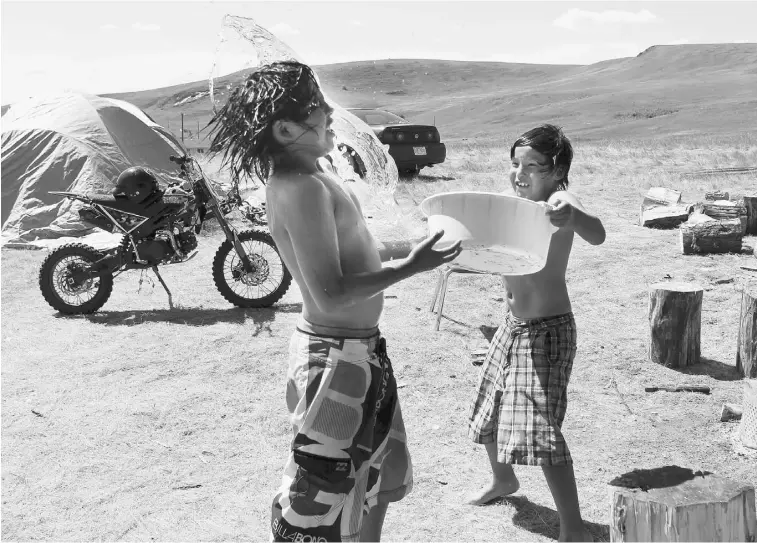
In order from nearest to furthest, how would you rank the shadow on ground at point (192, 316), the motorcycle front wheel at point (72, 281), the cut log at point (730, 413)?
1. the cut log at point (730, 413)
2. the shadow on ground at point (192, 316)
3. the motorcycle front wheel at point (72, 281)

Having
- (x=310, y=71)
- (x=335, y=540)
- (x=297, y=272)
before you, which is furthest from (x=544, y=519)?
(x=310, y=71)

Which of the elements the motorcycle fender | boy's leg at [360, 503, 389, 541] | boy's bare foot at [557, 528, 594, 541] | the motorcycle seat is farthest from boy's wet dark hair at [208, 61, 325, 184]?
the motorcycle seat

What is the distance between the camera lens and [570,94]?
79375 millimetres

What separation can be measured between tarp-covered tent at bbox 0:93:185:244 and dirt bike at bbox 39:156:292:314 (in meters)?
3.15

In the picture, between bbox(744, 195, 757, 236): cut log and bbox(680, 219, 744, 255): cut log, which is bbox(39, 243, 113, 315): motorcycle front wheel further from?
bbox(744, 195, 757, 236): cut log

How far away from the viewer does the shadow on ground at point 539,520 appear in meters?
3.02

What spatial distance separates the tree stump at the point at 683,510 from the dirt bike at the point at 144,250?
440 centimetres

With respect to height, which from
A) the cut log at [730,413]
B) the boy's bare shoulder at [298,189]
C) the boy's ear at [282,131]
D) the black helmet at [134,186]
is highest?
the boy's ear at [282,131]

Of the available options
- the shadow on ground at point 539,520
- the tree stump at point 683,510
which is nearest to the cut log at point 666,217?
the shadow on ground at point 539,520

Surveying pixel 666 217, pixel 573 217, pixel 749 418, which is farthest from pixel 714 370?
pixel 666 217

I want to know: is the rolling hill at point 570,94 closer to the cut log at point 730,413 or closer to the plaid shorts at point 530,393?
the plaid shorts at point 530,393

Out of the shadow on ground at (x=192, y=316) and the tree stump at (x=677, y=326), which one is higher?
the tree stump at (x=677, y=326)

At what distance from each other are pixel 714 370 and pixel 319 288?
148 inches

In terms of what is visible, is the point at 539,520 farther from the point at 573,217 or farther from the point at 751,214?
the point at 751,214
